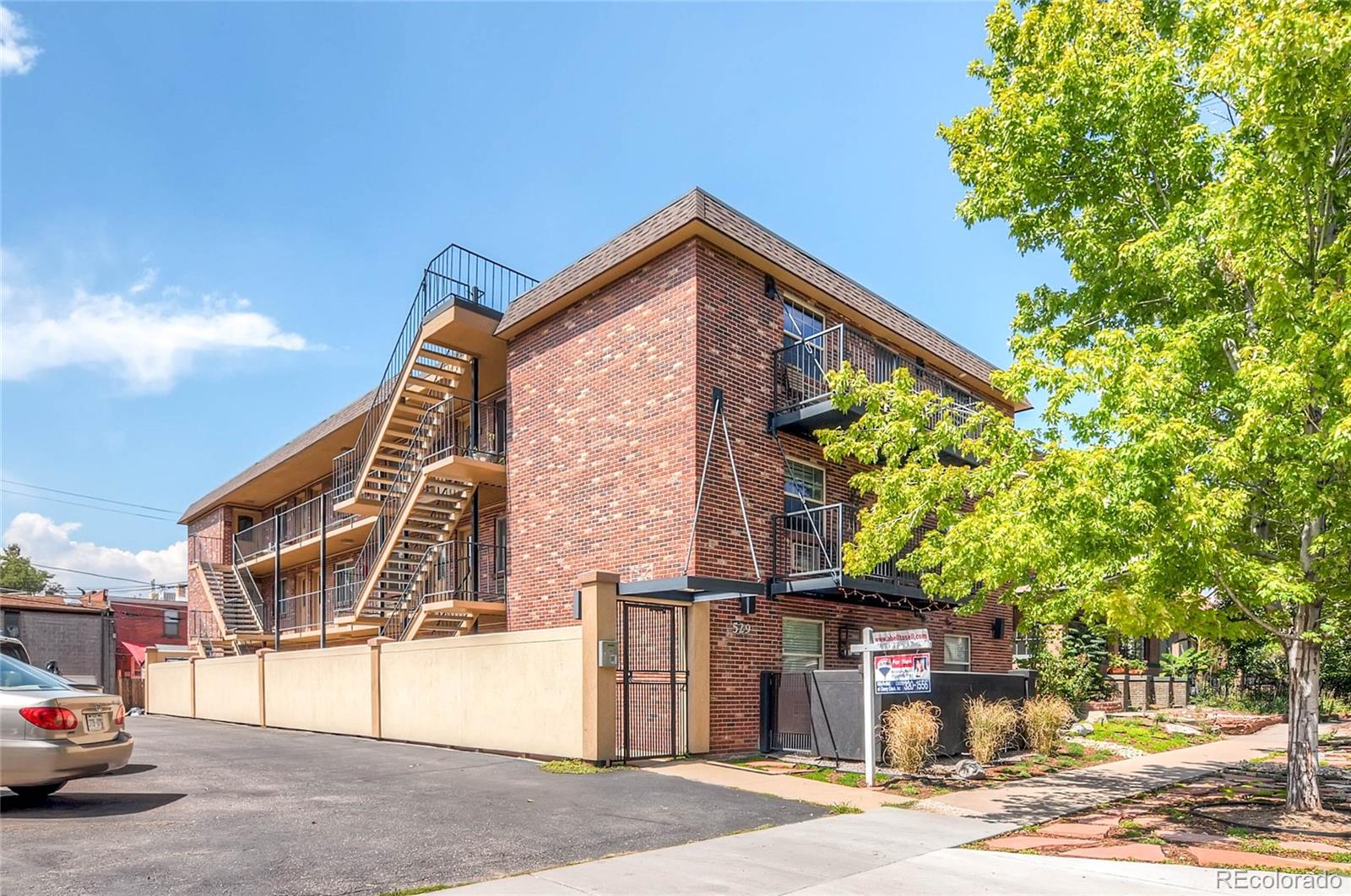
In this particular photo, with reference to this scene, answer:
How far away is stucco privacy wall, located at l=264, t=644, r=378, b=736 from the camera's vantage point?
1884 cm

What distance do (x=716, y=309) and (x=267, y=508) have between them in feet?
79.9

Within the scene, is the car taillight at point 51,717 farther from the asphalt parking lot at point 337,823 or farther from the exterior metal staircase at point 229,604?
the exterior metal staircase at point 229,604

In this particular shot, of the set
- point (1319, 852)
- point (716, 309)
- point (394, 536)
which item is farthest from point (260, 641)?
point (1319, 852)

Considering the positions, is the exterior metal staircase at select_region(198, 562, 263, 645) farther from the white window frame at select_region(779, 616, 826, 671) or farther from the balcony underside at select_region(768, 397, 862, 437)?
the balcony underside at select_region(768, 397, 862, 437)

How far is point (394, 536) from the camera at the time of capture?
65.8 feet

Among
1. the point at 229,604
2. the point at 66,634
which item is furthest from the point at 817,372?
the point at 66,634

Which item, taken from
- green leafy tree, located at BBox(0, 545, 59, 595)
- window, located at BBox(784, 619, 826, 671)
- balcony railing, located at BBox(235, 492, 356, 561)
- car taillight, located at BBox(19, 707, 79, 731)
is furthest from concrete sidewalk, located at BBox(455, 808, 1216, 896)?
green leafy tree, located at BBox(0, 545, 59, 595)

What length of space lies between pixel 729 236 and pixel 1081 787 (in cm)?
959

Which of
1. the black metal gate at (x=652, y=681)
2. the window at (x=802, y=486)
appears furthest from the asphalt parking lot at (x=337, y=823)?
the window at (x=802, y=486)

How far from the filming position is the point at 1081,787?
496 inches

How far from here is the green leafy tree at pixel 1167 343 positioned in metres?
8.64

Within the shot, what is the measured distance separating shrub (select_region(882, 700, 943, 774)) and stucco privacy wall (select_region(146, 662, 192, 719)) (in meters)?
22.6

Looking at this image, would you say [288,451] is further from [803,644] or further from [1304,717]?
[1304,717]

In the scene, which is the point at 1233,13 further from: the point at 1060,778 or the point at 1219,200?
the point at 1060,778
